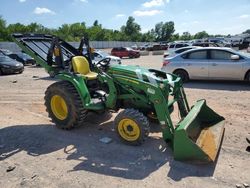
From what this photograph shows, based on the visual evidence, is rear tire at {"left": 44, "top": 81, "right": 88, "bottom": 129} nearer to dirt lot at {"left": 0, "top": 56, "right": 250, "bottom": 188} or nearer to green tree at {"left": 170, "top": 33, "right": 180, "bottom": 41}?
dirt lot at {"left": 0, "top": 56, "right": 250, "bottom": 188}

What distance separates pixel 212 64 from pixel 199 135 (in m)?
7.41

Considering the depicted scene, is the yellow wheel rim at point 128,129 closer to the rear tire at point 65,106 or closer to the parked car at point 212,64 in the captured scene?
the rear tire at point 65,106

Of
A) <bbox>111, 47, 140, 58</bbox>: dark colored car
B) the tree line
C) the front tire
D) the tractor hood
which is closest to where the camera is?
the front tire

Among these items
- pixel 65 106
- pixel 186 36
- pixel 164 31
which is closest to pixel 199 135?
pixel 65 106

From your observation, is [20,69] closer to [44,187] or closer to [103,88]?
[103,88]

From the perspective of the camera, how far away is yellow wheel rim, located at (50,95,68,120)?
22.4 ft

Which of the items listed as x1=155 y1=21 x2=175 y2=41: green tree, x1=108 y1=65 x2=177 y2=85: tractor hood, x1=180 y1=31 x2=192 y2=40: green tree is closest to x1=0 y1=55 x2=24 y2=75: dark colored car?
x1=108 y1=65 x2=177 y2=85: tractor hood

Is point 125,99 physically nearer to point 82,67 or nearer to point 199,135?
point 82,67

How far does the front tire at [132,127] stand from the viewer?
5.47 metres

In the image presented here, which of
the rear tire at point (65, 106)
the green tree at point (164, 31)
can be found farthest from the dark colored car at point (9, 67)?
the green tree at point (164, 31)

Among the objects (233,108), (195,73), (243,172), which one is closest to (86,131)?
(243,172)

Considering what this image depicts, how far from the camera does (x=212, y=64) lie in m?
12.4

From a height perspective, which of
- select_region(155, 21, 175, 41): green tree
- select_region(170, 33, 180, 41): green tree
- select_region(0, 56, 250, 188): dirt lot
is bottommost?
select_region(0, 56, 250, 188): dirt lot

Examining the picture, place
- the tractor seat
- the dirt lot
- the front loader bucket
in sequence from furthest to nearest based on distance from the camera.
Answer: the tractor seat, the front loader bucket, the dirt lot
